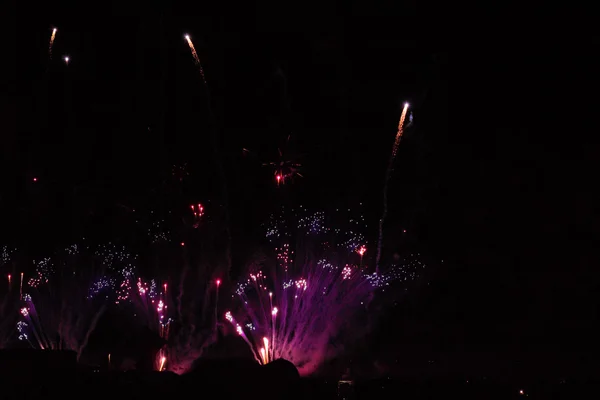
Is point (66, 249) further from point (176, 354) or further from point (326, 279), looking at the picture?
point (326, 279)

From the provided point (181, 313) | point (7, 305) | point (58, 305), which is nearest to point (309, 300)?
point (181, 313)

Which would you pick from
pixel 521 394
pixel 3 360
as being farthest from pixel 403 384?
pixel 3 360

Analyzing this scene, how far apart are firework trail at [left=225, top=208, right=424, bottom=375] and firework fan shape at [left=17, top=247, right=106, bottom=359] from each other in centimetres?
653

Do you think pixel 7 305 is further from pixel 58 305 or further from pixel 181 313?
pixel 181 313

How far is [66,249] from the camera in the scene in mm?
22516

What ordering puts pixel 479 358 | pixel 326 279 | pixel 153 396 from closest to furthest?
1. pixel 153 396
2. pixel 326 279
3. pixel 479 358

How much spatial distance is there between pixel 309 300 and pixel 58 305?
32.7ft

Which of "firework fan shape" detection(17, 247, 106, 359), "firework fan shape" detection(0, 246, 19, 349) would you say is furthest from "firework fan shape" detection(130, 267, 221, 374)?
"firework fan shape" detection(0, 246, 19, 349)

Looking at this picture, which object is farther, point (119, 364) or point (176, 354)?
point (176, 354)

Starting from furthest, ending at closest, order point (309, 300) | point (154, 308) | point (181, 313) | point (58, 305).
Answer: point (58, 305), point (154, 308), point (181, 313), point (309, 300)

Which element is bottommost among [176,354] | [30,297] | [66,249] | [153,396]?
[153,396]

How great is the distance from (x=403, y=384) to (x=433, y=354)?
11.0m

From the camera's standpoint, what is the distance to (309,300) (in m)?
18.1

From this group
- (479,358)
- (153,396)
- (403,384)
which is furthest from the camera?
(479,358)
